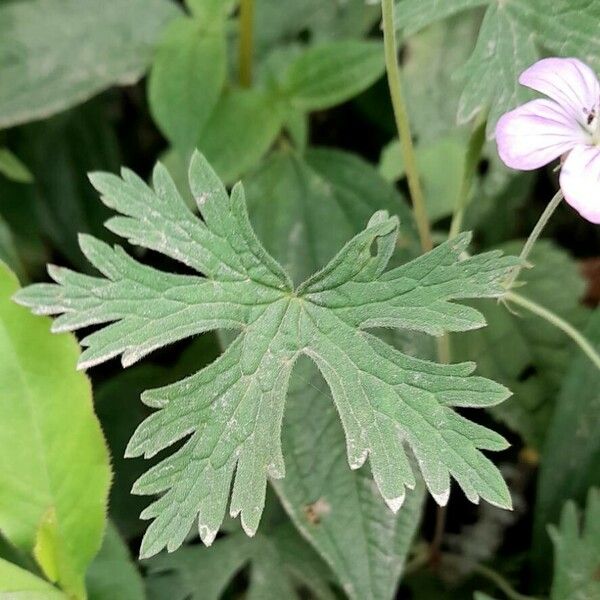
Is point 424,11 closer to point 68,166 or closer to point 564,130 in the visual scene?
point 564,130

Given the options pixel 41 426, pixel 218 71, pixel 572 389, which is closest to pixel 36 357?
pixel 41 426

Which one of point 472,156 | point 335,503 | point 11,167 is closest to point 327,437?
point 335,503

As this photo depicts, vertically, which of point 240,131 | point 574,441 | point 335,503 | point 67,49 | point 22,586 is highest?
point 67,49

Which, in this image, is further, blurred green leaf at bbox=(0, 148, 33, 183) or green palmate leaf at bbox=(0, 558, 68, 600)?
blurred green leaf at bbox=(0, 148, 33, 183)

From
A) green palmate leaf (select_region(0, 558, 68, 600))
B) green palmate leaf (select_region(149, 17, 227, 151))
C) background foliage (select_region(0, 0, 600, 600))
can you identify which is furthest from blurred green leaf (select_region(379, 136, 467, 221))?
green palmate leaf (select_region(0, 558, 68, 600))

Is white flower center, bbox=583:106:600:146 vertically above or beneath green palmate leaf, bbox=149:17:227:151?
beneath

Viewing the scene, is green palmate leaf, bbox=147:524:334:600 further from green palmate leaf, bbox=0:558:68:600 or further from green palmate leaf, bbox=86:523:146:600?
green palmate leaf, bbox=0:558:68:600

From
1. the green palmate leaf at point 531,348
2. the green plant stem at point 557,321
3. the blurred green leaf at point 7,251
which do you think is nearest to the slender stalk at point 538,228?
the green plant stem at point 557,321

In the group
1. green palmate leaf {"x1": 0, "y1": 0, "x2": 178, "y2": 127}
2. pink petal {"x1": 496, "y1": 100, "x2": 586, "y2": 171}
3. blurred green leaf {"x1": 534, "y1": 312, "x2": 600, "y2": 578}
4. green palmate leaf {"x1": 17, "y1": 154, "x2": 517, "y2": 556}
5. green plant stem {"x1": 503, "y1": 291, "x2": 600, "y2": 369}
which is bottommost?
blurred green leaf {"x1": 534, "y1": 312, "x2": 600, "y2": 578}
